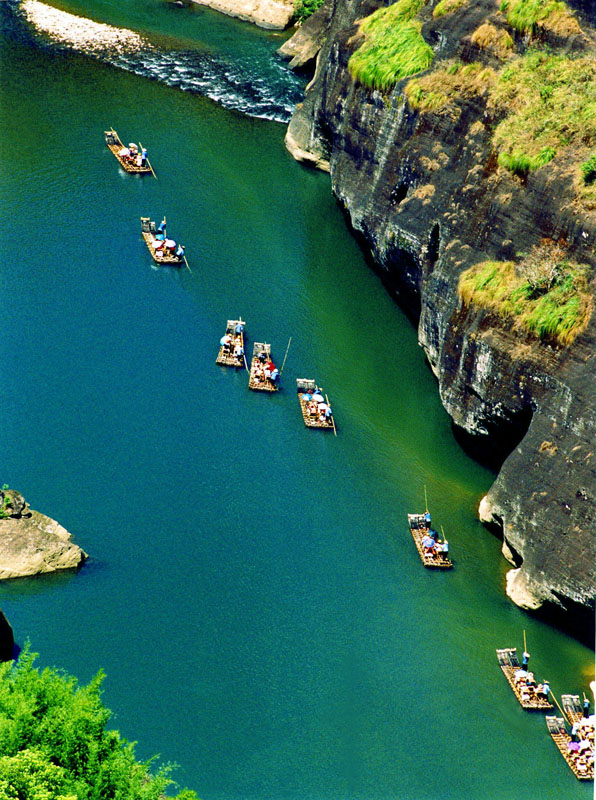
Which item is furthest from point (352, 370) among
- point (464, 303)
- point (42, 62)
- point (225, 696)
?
point (42, 62)

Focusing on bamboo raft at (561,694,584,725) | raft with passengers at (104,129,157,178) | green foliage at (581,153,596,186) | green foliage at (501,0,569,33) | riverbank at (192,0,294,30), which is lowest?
raft with passengers at (104,129,157,178)

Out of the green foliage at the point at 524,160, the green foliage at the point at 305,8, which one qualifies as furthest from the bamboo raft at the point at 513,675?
the green foliage at the point at 305,8

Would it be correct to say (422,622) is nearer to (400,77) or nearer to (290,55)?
(400,77)

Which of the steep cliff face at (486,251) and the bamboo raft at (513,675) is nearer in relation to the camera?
the bamboo raft at (513,675)

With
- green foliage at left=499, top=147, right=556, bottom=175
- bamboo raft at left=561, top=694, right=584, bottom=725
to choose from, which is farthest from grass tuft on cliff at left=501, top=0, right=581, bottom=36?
bamboo raft at left=561, top=694, right=584, bottom=725

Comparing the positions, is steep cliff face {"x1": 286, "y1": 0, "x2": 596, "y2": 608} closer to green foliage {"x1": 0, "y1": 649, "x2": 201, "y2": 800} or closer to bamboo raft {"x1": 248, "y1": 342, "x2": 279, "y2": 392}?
bamboo raft {"x1": 248, "y1": 342, "x2": 279, "y2": 392}

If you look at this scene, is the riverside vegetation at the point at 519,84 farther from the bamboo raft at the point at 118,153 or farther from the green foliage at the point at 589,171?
the bamboo raft at the point at 118,153

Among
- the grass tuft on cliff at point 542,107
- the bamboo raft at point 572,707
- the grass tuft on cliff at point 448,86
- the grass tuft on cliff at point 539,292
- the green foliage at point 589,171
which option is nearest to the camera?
the bamboo raft at point 572,707
